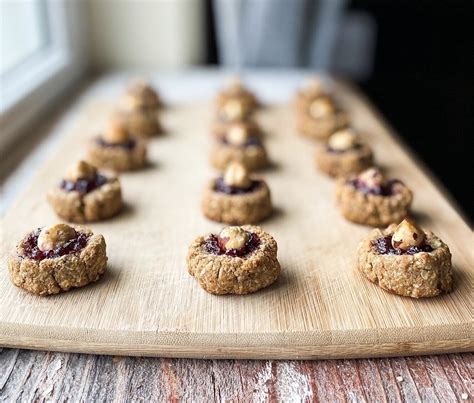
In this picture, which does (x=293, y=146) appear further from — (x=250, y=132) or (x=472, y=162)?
(x=472, y=162)

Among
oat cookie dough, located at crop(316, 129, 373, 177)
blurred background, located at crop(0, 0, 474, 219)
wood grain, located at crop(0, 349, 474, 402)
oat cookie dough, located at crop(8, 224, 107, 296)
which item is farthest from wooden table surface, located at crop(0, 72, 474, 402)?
blurred background, located at crop(0, 0, 474, 219)

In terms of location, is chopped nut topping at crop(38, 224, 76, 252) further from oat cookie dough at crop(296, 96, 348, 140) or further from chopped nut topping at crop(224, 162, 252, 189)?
oat cookie dough at crop(296, 96, 348, 140)

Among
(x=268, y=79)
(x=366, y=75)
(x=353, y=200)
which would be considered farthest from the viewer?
(x=366, y=75)

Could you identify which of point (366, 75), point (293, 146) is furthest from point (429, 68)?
point (293, 146)

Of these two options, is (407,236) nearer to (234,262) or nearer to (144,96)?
(234,262)

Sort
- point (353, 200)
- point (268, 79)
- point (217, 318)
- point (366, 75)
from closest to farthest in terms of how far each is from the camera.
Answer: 1. point (217, 318)
2. point (353, 200)
3. point (268, 79)
4. point (366, 75)

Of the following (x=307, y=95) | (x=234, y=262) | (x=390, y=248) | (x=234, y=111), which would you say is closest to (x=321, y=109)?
(x=307, y=95)
